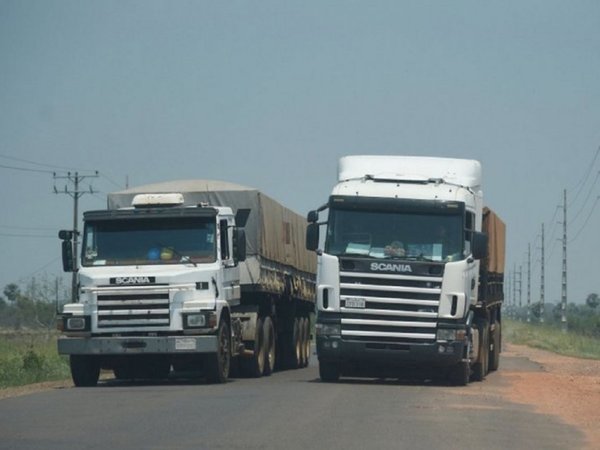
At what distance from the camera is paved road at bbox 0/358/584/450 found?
14211 mm

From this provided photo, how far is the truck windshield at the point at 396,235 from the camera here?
76.3ft

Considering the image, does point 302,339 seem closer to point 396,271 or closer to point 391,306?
point 391,306

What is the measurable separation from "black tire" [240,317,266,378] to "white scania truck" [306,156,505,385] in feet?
10.3

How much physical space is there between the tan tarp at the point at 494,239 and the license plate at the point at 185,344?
25.2ft

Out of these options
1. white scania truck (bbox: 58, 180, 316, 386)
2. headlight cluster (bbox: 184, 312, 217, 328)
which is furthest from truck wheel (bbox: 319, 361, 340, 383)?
headlight cluster (bbox: 184, 312, 217, 328)

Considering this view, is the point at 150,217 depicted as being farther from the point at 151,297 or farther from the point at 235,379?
the point at 235,379

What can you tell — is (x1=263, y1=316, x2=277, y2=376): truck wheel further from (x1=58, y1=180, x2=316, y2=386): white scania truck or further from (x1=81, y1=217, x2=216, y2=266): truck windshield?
(x1=81, y1=217, x2=216, y2=266): truck windshield

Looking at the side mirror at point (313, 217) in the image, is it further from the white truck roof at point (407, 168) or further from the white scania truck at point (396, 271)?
the white truck roof at point (407, 168)

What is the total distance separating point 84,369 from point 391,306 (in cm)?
595

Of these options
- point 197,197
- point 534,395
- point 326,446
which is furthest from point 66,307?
point 326,446

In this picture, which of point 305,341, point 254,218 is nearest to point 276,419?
point 254,218

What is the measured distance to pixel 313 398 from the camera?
65.8ft

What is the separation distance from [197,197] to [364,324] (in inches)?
205

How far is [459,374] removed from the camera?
80.6 feet
